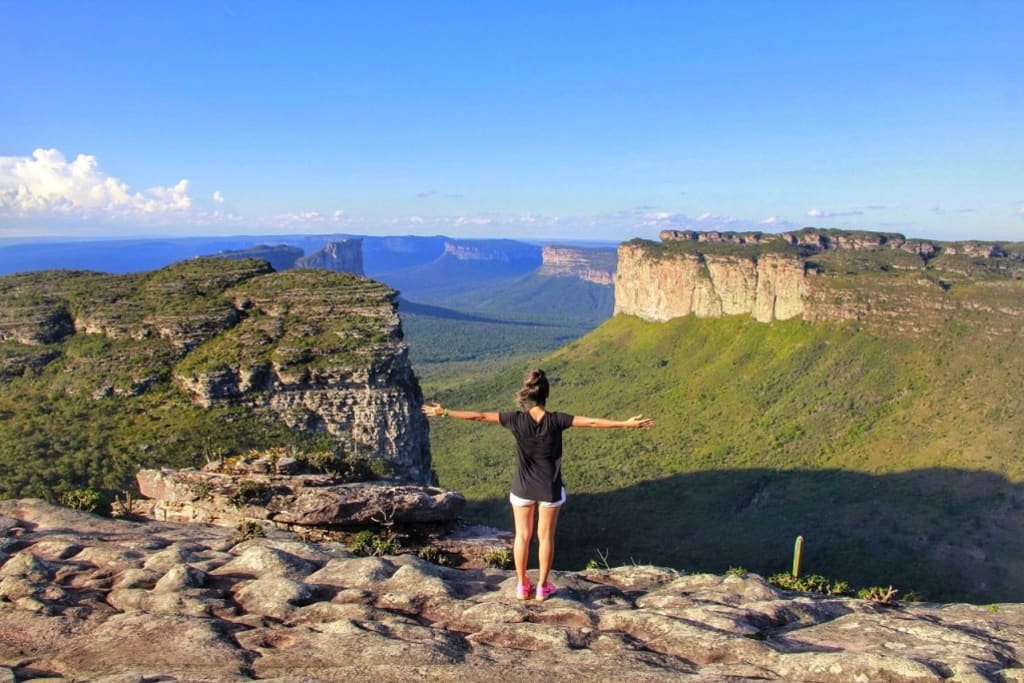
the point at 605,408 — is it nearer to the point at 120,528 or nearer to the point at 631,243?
the point at 631,243

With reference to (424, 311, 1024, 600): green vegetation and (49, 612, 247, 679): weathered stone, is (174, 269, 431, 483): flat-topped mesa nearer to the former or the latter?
(424, 311, 1024, 600): green vegetation

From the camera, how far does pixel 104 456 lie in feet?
103

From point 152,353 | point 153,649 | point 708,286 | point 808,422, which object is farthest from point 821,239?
point 153,649

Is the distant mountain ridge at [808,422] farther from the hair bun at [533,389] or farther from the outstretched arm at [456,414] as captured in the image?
the hair bun at [533,389]

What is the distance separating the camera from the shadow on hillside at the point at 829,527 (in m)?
42.8

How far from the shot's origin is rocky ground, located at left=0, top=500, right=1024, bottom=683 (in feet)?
31.3

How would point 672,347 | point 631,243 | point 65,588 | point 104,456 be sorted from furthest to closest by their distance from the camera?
point 631,243
point 672,347
point 104,456
point 65,588

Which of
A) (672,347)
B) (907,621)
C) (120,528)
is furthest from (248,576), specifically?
(672,347)

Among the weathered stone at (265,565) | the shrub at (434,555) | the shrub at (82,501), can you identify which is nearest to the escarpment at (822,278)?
the shrub at (434,555)

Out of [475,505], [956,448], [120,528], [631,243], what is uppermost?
[631,243]

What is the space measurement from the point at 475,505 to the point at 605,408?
36618 mm

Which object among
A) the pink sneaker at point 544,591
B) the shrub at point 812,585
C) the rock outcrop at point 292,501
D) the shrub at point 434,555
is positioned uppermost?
the pink sneaker at point 544,591

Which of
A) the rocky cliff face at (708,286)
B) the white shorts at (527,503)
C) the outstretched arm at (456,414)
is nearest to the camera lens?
the outstretched arm at (456,414)

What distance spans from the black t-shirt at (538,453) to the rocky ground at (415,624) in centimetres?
203
